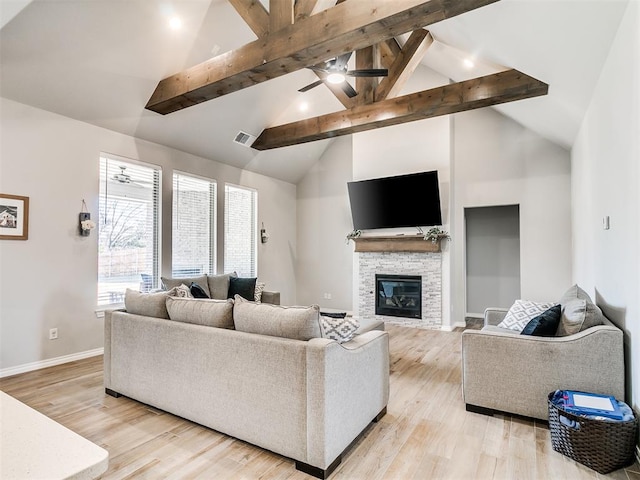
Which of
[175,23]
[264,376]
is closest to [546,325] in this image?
[264,376]

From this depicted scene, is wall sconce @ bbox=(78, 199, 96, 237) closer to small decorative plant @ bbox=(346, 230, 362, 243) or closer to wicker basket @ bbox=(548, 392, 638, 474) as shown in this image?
small decorative plant @ bbox=(346, 230, 362, 243)

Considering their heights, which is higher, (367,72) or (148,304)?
(367,72)

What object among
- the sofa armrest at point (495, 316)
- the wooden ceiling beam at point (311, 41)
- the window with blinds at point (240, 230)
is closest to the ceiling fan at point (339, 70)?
the wooden ceiling beam at point (311, 41)

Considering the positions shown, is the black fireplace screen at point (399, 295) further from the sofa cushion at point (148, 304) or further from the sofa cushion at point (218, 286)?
the sofa cushion at point (148, 304)

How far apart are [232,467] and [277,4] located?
375 cm

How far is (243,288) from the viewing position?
554cm

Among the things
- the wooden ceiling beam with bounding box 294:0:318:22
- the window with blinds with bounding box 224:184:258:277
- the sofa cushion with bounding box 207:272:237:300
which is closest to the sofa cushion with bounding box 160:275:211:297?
the sofa cushion with bounding box 207:272:237:300

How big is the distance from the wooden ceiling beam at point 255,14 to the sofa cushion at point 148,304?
8.57 ft

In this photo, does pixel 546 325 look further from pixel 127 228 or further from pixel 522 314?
pixel 127 228

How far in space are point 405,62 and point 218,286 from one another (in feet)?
13.8

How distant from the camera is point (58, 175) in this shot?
4168mm

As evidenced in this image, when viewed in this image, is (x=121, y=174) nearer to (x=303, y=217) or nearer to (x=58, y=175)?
(x=58, y=175)

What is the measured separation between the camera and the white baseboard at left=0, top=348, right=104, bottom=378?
12.3 ft

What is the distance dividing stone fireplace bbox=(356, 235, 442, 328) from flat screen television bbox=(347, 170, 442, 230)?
0.30 m
